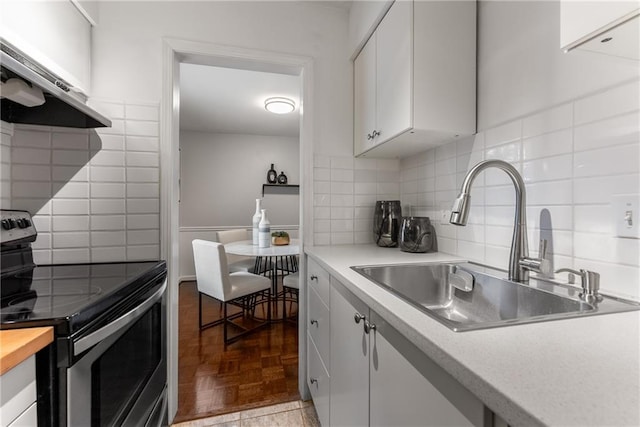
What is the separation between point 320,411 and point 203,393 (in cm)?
81

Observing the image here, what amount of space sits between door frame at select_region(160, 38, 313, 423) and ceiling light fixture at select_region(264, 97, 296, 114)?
145 centimetres

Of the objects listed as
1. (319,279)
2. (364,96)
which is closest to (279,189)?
(364,96)

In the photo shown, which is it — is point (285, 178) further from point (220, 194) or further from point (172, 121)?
point (172, 121)

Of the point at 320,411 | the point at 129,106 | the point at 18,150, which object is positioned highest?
the point at 129,106

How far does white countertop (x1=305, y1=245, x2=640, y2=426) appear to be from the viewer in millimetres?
316

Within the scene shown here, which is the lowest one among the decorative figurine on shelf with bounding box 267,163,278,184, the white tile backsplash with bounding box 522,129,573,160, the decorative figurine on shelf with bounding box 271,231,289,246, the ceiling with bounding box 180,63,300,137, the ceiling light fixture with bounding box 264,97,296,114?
the decorative figurine on shelf with bounding box 271,231,289,246

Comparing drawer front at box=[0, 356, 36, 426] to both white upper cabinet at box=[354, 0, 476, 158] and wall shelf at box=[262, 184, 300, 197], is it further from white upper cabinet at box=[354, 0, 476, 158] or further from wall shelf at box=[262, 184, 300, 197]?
→ wall shelf at box=[262, 184, 300, 197]

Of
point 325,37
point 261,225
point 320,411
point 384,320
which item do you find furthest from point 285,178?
point 384,320

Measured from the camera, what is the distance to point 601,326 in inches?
21.9

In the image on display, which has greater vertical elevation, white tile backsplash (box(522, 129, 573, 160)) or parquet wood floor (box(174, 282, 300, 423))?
white tile backsplash (box(522, 129, 573, 160))

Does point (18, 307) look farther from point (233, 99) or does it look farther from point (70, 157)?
point (233, 99)

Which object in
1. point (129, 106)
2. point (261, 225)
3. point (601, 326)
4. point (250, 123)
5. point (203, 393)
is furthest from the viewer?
point (250, 123)

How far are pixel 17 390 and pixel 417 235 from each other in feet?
4.71

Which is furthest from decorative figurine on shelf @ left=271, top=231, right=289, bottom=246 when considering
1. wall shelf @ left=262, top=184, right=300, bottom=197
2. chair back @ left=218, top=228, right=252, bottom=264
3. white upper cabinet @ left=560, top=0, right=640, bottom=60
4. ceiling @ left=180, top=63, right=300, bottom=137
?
white upper cabinet @ left=560, top=0, right=640, bottom=60
